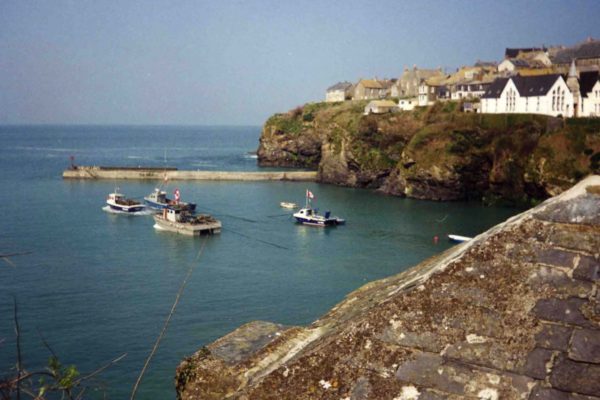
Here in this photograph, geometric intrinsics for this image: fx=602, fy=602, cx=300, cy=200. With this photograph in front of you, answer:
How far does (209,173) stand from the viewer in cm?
11312

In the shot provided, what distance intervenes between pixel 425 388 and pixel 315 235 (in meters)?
60.6

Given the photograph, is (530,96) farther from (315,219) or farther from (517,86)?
(315,219)

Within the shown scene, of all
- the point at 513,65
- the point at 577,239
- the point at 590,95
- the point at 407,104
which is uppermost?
the point at 513,65

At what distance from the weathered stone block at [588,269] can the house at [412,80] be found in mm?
147886

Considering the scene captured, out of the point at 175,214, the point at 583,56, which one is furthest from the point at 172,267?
the point at 583,56

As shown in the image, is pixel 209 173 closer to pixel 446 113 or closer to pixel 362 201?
pixel 362 201

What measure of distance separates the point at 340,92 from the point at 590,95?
80.6 meters

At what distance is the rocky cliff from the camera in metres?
81.8

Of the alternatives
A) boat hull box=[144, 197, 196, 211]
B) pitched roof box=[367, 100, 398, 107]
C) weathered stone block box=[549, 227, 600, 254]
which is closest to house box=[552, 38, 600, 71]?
pitched roof box=[367, 100, 398, 107]

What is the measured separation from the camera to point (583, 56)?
114 metres

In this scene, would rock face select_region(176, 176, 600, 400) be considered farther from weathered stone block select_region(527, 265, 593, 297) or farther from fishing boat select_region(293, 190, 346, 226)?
fishing boat select_region(293, 190, 346, 226)

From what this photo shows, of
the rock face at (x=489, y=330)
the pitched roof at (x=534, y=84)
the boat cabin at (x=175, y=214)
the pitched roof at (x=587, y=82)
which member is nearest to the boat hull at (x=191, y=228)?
the boat cabin at (x=175, y=214)

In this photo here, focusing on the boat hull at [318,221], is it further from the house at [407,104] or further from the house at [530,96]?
the house at [407,104]

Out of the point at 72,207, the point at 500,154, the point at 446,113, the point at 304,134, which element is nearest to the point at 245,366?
the point at 72,207
